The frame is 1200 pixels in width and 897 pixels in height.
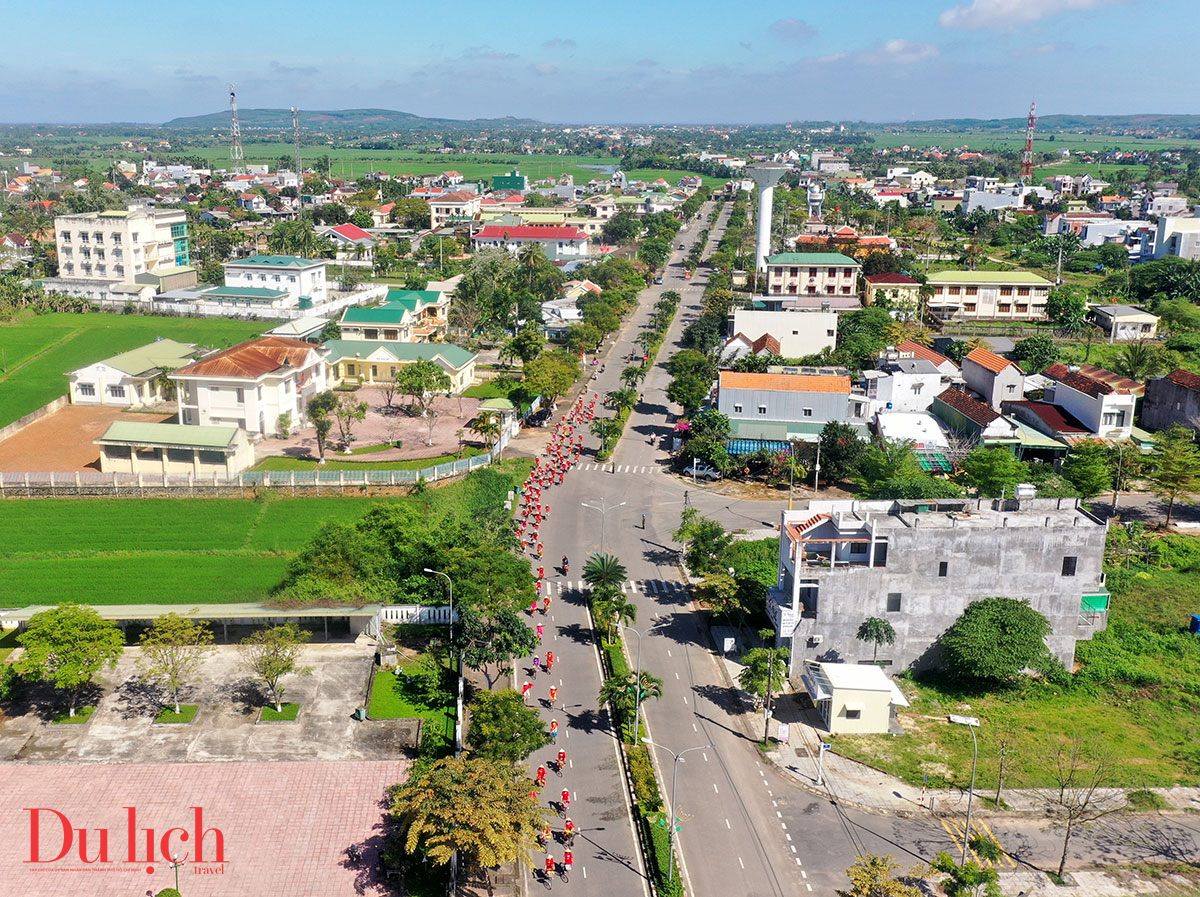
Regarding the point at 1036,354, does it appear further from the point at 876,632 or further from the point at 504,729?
the point at 504,729

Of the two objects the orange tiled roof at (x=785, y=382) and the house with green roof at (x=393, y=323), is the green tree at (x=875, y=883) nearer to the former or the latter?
the orange tiled roof at (x=785, y=382)

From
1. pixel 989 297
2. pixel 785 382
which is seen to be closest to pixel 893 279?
pixel 989 297

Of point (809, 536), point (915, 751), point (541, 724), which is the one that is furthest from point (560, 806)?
point (809, 536)

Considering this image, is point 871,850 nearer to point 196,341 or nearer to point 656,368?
point 656,368

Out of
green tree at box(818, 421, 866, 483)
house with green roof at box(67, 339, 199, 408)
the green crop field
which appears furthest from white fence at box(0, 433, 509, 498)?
green tree at box(818, 421, 866, 483)

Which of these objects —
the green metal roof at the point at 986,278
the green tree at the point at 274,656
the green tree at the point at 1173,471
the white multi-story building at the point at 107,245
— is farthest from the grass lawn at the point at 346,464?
the white multi-story building at the point at 107,245

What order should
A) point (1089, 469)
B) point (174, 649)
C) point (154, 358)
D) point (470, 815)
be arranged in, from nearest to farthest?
1. point (470, 815)
2. point (174, 649)
3. point (1089, 469)
4. point (154, 358)

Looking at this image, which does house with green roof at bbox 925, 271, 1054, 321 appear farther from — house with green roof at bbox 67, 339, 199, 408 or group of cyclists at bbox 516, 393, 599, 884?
house with green roof at bbox 67, 339, 199, 408
